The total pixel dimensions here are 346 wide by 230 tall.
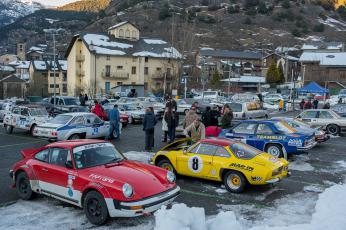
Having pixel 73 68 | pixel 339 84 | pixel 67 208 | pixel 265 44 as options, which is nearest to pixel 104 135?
pixel 67 208

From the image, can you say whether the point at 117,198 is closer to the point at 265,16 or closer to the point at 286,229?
the point at 286,229

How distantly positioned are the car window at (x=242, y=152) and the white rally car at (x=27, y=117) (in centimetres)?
1263

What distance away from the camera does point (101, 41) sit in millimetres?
65875

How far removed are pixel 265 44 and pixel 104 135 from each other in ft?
448

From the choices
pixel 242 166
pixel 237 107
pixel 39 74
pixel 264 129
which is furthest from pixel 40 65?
pixel 242 166

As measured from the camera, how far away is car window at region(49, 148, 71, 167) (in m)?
8.98

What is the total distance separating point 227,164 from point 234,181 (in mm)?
471

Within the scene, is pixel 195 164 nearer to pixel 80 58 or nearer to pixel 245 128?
pixel 245 128

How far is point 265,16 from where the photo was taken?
6880 inches

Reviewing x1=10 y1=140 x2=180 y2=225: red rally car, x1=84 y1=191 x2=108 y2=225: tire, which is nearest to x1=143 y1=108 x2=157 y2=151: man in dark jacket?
x1=10 y1=140 x2=180 y2=225: red rally car

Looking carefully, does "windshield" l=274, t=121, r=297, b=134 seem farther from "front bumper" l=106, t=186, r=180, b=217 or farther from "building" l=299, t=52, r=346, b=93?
"building" l=299, t=52, r=346, b=93

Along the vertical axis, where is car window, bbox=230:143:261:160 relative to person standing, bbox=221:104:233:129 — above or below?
below

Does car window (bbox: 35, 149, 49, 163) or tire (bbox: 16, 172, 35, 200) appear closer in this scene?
car window (bbox: 35, 149, 49, 163)

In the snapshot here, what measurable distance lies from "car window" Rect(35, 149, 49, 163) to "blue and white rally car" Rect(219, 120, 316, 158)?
7.47 m
